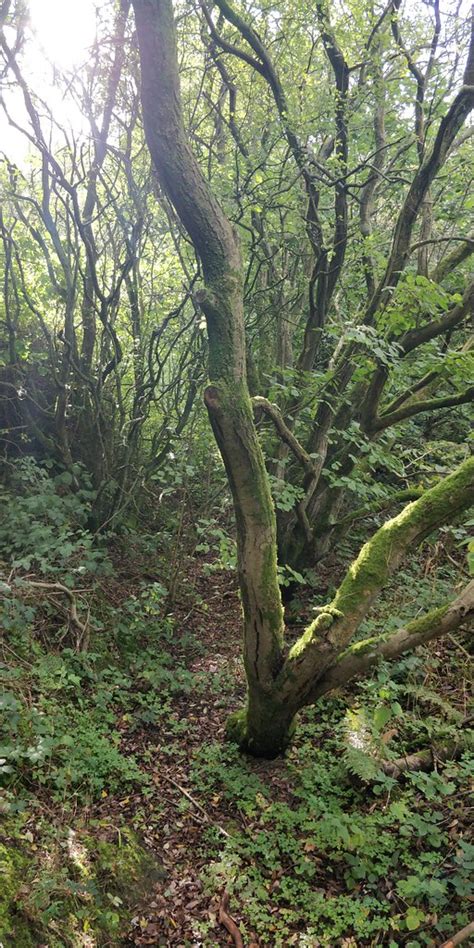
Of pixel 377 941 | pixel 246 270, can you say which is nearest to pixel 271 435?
pixel 246 270

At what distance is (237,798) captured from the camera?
3.75 meters

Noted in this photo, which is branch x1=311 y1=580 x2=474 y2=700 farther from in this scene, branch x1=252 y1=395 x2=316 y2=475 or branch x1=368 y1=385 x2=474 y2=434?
branch x1=368 y1=385 x2=474 y2=434

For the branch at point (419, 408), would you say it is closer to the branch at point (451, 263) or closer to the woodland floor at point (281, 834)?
the branch at point (451, 263)

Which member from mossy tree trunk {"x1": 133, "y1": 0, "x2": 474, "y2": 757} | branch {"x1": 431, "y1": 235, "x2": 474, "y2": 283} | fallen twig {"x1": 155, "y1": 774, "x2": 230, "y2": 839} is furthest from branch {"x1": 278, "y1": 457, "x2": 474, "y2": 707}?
branch {"x1": 431, "y1": 235, "x2": 474, "y2": 283}

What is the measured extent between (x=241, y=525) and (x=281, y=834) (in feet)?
6.45

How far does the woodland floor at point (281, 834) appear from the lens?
2.81 m

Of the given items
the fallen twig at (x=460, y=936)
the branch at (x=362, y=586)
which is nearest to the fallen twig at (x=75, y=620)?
the branch at (x=362, y=586)

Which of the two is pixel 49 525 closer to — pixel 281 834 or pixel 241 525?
pixel 241 525

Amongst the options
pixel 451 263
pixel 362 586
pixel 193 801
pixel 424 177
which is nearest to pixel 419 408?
pixel 451 263

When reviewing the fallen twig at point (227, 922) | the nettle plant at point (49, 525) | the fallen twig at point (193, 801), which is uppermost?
the nettle plant at point (49, 525)

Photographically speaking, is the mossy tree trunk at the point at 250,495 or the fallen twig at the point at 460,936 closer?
the fallen twig at the point at 460,936

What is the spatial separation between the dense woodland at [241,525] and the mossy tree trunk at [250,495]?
17mm

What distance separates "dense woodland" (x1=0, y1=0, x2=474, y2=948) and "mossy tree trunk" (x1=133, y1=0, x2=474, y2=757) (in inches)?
0.7

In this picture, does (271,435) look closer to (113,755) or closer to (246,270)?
(246,270)
